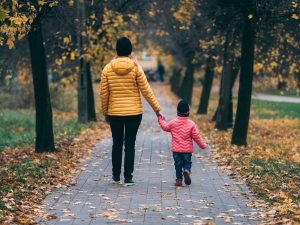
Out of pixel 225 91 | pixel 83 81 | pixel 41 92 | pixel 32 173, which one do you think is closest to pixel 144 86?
pixel 32 173

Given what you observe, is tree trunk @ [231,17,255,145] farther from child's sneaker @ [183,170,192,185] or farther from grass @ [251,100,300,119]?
grass @ [251,100,300,119]

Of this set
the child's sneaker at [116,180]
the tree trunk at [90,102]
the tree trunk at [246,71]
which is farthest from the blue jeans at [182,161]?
the tree trunk at [90,102]

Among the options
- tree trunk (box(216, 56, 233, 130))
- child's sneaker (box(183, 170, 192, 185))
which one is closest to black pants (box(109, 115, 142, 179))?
child's sneaker (box(183, 170, 192, 185))

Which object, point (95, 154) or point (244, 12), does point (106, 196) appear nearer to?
point (95, 154)

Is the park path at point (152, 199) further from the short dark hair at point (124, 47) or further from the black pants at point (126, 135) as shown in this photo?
the short dark hair at point (124, 47)

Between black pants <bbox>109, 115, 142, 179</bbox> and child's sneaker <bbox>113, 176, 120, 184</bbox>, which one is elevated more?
black pants <bbox>109, 115, 142, 179</bbox>

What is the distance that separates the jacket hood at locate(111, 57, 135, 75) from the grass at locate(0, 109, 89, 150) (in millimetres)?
7452

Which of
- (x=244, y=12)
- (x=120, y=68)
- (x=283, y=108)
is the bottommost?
(x=283, y=108)

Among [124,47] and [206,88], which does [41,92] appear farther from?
[206,88]

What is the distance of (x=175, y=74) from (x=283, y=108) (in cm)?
1737

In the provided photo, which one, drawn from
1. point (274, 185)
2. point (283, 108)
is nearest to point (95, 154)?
point (274, 185)

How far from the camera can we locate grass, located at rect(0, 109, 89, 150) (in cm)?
1949

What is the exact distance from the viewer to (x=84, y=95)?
2602 cm

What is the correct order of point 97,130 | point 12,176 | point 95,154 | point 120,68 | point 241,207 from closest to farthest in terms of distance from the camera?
point 241,207, point 120,68, point 12,176, point 95,154, point 97,130
